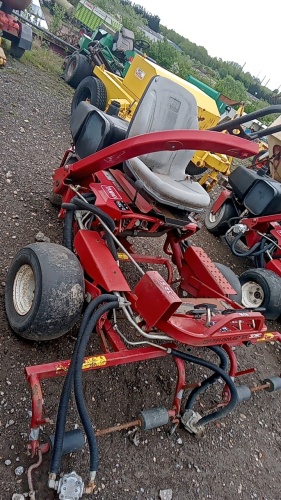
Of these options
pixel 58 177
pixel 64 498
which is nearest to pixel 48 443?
pixel 64 498

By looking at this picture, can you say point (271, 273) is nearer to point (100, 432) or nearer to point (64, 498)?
point (100, 432)

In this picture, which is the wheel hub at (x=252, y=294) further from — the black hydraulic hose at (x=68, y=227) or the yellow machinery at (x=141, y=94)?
the yellow machinery at (x=141, y=94)

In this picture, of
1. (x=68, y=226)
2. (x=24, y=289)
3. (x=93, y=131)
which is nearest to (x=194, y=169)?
(x=93, y=131)

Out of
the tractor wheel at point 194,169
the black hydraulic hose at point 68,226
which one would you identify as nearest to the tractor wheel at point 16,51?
the tractor wheel at point 194,169

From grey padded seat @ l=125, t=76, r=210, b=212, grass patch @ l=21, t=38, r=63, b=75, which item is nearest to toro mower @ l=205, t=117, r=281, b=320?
grey padded seat @ l=125, t=76, r=210, b=212

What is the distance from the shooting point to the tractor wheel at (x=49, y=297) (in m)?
1.92

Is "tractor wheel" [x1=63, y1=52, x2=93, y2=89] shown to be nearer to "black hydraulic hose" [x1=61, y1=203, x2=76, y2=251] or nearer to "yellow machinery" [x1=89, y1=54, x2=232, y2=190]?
"yellow machinery" [x1=89, y1=54, x2=232, y2=190]

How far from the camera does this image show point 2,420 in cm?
182

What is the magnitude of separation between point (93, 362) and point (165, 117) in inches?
75.2

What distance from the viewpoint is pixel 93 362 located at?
1.75 metres

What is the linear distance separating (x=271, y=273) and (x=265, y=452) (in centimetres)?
169

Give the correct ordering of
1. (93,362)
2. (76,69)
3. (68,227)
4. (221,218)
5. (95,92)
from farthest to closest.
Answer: (76,69)
(95,92)
(221,218)
(68,227)
(93,362)

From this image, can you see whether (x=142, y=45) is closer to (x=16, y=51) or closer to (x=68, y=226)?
(x=16, y=51)

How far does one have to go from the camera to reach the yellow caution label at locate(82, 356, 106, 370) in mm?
1725
